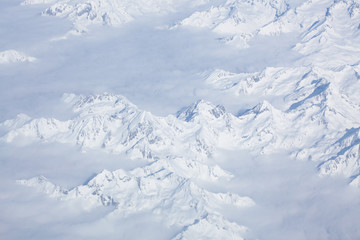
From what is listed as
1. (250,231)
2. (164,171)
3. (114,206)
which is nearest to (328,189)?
(250,231)

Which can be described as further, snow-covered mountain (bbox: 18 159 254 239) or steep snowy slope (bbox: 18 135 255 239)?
snow-covered mountain (bbox: 18 159 254 239)

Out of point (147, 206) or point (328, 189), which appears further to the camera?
point (328, 189)

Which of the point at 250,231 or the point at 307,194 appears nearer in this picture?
the point at 250,231

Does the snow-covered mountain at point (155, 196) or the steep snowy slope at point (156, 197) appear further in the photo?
the snow-covered mountain at point (155, 196)

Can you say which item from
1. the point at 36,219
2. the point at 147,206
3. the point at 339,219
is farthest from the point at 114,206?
the point at 339,219

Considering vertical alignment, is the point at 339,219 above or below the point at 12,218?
below

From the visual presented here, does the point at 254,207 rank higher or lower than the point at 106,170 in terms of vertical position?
lower

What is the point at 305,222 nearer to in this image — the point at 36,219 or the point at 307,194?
the point at 307,194

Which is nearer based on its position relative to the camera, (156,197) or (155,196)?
(156,197)

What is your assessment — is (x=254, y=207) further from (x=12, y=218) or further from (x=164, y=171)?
(x=12, y=218)
